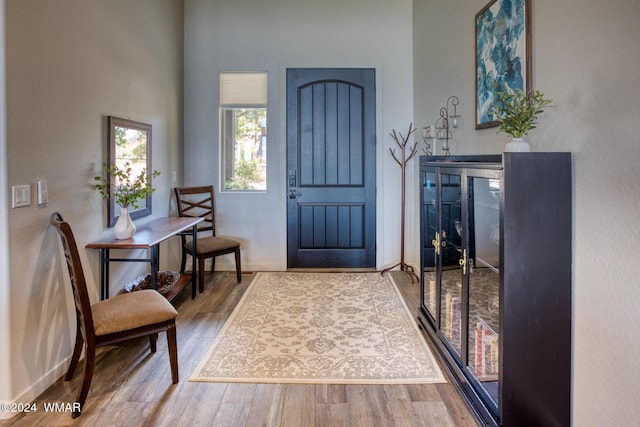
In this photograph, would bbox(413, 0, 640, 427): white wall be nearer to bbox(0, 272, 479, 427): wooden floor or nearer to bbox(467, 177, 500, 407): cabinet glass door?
bbox(467, 177, 500, 407): cabinet glass door

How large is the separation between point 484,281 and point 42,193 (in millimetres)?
2375

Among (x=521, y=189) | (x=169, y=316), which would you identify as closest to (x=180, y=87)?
(x=169, y=316)

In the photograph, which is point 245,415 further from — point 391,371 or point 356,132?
point 356,132

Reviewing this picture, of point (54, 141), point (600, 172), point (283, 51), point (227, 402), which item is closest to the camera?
point (600, 172)

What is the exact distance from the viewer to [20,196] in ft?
6.61

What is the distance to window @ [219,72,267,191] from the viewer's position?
4660 millimetres

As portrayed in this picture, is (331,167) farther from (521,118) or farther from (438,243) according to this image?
(521,118)

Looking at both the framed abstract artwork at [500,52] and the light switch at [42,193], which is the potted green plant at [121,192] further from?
the framed abstract artwork at [500,52]

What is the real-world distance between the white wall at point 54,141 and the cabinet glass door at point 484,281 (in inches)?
90.7

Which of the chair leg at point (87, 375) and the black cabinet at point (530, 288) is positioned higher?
the black cabinet at point (530, 288)

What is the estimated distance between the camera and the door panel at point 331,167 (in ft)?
15.2

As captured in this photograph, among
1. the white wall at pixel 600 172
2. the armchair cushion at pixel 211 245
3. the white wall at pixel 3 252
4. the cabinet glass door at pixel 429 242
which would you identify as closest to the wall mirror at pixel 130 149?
the armchair cushion at pixel 211 245

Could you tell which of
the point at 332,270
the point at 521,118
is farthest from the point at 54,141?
the point at 332,270

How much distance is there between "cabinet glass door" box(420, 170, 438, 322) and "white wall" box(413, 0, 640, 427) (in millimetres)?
827
